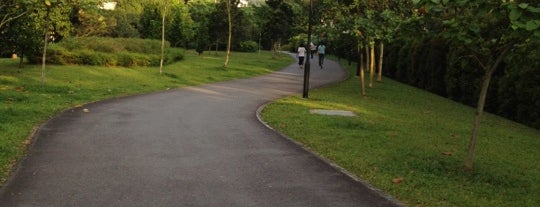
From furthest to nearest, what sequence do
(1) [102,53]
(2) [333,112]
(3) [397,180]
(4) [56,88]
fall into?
(1) [102,53], (4) [56,88], (2) [333,112], (3) [397,180]

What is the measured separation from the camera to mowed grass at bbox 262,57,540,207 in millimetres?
6285

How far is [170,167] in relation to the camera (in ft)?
23.4

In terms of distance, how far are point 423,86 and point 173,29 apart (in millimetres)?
31173

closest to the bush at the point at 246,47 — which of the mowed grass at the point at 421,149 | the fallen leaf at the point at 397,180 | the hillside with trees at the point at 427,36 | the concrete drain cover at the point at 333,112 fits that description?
the hillside with trees at the point at 427,36

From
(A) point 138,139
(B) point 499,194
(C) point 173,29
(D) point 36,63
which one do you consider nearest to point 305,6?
(D) point 36,63

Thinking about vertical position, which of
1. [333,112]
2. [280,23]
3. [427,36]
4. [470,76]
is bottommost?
[333,112]

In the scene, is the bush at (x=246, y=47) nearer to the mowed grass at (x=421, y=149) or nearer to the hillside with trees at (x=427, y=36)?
the hillside with trees at (x=427, y=36)

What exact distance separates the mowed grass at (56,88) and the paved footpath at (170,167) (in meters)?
0.33

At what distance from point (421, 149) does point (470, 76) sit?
12.0 meters

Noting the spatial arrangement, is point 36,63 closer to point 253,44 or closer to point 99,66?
point 99,66

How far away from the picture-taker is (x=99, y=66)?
25.0 metres

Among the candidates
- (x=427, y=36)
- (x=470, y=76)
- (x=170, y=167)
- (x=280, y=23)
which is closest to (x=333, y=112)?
(x=427, y=36)

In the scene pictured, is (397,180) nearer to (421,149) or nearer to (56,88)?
(421,149)

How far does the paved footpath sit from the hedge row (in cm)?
351
